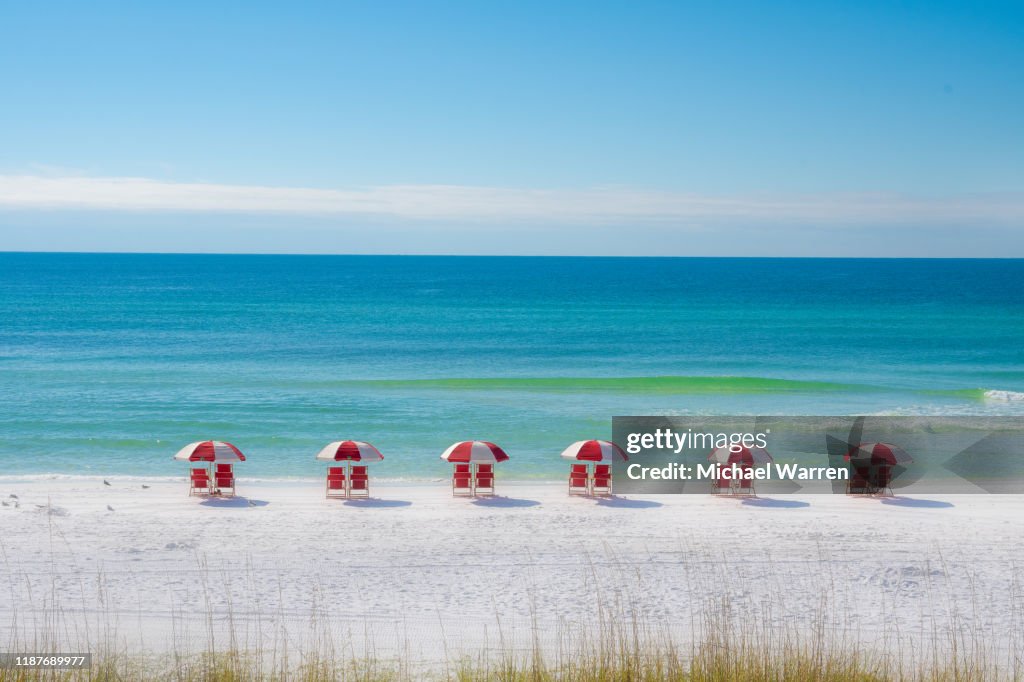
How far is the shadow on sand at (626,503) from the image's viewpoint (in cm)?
1638

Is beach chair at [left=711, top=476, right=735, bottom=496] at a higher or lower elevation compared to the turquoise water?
lower

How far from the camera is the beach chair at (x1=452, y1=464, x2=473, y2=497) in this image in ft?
56.2

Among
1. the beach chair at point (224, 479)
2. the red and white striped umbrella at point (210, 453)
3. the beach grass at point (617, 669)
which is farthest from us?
the beach chair at point (224, 479)

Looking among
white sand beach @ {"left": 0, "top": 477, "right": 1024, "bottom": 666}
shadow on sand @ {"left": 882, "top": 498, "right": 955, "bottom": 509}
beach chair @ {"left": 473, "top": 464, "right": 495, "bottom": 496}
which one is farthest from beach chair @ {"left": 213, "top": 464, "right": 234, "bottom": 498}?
shadow on sand @ {"left": 882, "top": 498, "right": 955, "bottom": 509}

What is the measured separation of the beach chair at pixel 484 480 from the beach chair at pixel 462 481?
5.6 inches

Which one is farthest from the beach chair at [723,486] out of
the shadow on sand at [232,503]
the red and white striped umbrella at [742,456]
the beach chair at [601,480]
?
the shadow on sand at [232,503]

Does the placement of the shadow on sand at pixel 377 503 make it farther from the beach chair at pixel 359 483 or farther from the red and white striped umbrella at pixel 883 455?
the red and white striped umbrella at pixel 883 455

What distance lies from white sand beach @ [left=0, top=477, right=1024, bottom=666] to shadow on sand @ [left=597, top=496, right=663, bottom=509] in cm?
8

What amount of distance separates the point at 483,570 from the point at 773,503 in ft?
23.1

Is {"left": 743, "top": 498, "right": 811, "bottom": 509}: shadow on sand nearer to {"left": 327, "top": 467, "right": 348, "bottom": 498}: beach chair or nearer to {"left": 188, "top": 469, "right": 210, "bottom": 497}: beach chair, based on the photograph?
{"left": 327, "top": 467, "right": 348, "bottom": 498}: beach chair

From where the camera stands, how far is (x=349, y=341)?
1981 inches

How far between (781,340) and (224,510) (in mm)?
40763

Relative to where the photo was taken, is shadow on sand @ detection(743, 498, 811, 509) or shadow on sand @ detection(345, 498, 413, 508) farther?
shadow on sand @ detection(743, 498, 811, 509)

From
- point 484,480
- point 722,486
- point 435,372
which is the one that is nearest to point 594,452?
point 484,480
